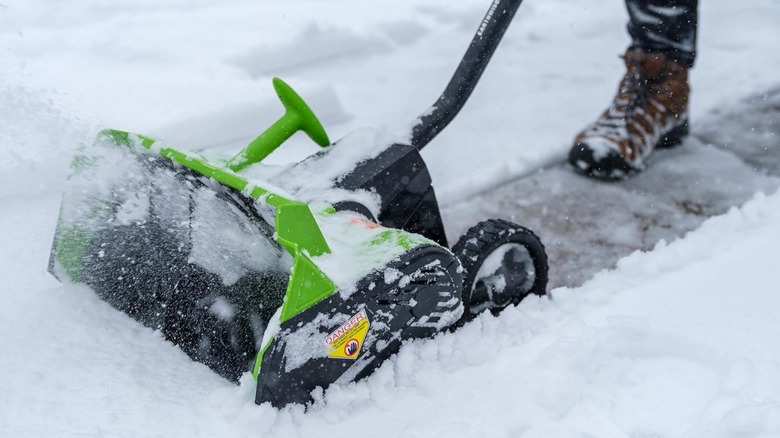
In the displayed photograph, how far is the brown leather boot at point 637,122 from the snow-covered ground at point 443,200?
20 cm

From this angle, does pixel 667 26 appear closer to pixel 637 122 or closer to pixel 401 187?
pixel 637 122

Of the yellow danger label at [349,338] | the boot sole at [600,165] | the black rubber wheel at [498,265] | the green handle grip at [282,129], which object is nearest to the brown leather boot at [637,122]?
the boot sole at [600,165]

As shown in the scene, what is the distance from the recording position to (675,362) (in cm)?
157

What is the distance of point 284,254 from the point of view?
1508mm

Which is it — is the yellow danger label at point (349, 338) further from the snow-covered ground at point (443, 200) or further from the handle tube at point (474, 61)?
the handle tube at point (474, 61)

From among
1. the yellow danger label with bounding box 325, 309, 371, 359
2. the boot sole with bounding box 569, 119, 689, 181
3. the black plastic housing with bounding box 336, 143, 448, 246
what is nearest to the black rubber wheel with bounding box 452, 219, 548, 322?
the black plastic housing with bounding box 336, 143, 448, 246

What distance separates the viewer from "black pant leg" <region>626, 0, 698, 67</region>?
9.39 feet

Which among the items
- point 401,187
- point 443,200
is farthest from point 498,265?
point 443,200

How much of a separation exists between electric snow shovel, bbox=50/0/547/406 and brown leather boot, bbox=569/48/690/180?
38.8 inches

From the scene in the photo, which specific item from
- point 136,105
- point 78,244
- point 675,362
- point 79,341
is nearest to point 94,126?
point 136,105

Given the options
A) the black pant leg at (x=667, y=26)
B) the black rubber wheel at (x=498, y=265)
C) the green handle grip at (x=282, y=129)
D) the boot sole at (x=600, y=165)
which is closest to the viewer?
the black rubber wheel at (x=498, y=265)

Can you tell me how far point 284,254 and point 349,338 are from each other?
0.23 metres

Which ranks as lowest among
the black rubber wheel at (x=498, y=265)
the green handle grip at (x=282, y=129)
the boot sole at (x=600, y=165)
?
the boot sole at (x=600, y=165)

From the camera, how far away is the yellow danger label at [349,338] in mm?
1378
